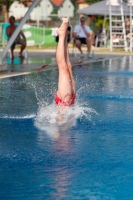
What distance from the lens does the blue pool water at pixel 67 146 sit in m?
4.36

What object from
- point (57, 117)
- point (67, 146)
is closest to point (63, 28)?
point (57, 117)

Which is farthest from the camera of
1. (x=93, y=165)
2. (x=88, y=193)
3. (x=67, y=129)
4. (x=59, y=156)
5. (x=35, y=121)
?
(x=35, y=121)

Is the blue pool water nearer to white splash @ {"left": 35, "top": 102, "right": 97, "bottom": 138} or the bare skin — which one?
white splash @ {"left": 35, "top": 102, "right": 97, "bottom": 138}

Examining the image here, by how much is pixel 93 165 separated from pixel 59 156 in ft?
1.48

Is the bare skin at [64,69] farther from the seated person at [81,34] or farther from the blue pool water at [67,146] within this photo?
the seated person at [81,34]

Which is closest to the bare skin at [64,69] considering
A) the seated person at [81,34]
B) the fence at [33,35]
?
the seated person at [81,34]

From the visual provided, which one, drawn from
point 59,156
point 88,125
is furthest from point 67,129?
point 59,156

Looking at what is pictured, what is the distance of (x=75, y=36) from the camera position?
22.5 m

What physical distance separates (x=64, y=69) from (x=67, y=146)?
2.06 metres

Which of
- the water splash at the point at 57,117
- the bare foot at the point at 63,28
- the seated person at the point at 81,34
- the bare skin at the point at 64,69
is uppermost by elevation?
the bare foot at the point at 63,28

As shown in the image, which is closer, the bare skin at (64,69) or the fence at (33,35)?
the bare skin at (64,69)

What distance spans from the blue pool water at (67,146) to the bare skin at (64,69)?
251 mm

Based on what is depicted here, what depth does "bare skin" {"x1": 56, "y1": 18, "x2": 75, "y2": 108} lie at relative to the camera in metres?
7.47

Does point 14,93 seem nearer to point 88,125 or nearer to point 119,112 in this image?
point 119,112
